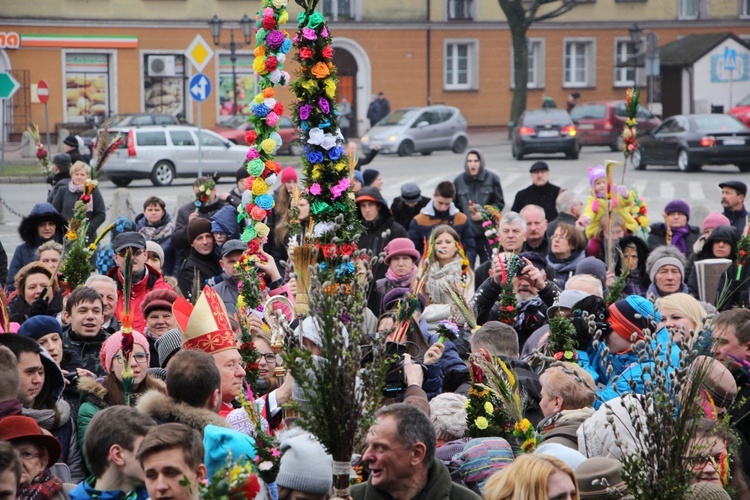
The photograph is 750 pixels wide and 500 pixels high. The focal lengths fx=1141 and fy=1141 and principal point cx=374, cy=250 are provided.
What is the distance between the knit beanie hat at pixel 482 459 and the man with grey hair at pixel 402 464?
1.80ft

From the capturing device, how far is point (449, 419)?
5691 millimetres

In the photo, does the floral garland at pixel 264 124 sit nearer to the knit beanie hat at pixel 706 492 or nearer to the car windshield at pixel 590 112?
the knit beanie hat at pixel 706 492

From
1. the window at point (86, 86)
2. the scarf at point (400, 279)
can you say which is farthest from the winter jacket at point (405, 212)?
the window at point (86, 86)

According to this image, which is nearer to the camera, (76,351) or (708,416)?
(708,416)

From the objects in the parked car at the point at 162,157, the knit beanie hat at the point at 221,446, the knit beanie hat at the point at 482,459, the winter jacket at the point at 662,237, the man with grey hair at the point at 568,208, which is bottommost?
the knit beanie hat at the point at 482,459

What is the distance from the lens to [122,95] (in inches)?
1710

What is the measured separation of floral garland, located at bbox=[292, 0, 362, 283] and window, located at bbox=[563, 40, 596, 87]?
144 feet

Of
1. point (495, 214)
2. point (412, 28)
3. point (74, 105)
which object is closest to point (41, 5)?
point (74, 105)

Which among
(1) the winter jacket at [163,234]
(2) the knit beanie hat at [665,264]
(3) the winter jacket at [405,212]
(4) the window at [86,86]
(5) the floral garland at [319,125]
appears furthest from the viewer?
(4) the window at [86,86]

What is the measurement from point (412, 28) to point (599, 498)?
43.3m

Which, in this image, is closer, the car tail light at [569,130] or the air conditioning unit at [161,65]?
the car tail light at [569,130]

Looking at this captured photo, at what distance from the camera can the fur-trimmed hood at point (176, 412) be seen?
16.5 ft

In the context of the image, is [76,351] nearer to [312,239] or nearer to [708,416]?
[312,239]

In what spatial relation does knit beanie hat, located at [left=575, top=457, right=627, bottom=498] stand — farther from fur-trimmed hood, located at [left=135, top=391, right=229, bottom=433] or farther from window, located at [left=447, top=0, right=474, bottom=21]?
window, located at [left=447, top=0, right=474, bottom=21]
